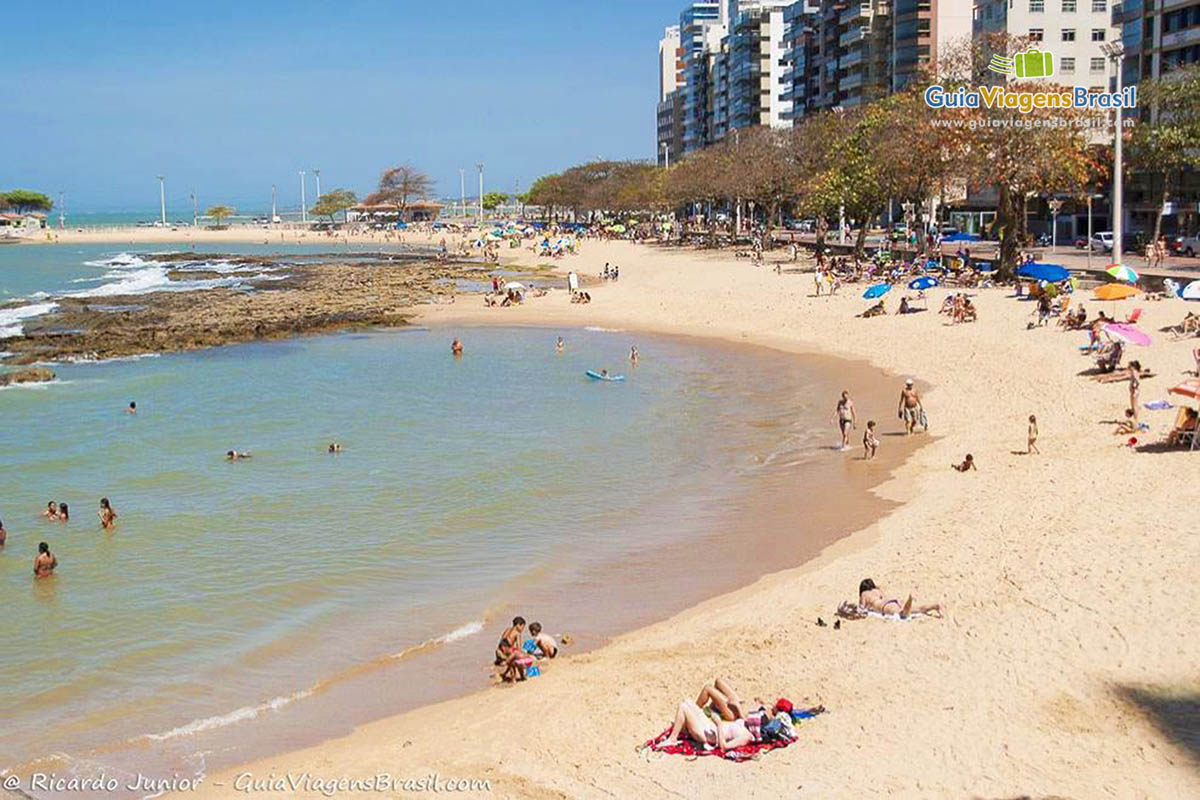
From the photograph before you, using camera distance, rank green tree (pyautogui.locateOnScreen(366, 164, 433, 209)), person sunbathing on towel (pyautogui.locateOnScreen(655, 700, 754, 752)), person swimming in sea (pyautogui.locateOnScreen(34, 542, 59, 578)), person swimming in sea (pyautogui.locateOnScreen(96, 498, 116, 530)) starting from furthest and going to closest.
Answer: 1. green tree (pyautogui.locateOnScreen(366, 164, 433, 209))
2. person swimming in sea (pyautogui.locateOnScreen(96, 498, 116, 530))
3. person swimming in sea (pyautogui.locateOnScreen(34, 542, 59, 578))
4. person sunbathing on towel (pyautogui.locateOnScreen(655, 700, 754, 752))

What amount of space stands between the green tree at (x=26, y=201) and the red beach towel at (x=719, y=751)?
621 feet

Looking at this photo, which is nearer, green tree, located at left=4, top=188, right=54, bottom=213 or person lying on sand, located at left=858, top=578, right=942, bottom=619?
person lying on sand, located at left=858, top=578, right=942, bottom=619

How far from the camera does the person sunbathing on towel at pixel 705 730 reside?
10039 mm

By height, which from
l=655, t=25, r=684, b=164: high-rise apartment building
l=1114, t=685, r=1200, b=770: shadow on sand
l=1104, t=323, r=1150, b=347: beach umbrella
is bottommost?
l=1114, t=685, r=1200, b=770: shadow on sand

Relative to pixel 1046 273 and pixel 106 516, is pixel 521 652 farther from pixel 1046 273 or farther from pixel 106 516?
pixel 1046 273

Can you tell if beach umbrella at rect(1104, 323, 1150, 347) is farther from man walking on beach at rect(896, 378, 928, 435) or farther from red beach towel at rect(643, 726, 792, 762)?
red beach towel at rect(643, 726, 792, 762)

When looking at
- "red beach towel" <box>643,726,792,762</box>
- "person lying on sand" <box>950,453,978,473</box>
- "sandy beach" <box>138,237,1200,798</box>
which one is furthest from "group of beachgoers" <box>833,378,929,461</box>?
"red beach towel" <box>643,726,792,762</box>

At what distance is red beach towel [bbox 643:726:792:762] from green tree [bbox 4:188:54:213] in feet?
621

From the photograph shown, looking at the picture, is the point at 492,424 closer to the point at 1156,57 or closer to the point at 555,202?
the point at 1156,57

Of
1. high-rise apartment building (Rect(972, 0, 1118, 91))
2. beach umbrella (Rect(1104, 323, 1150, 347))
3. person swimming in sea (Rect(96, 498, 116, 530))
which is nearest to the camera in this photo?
person swimming in sea (Rect(96, 498, 116, 530))

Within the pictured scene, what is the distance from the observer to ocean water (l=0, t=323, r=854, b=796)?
492 inches

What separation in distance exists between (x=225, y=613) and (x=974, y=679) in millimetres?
9034

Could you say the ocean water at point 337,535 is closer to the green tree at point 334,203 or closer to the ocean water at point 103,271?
the ocean water at point 103,271

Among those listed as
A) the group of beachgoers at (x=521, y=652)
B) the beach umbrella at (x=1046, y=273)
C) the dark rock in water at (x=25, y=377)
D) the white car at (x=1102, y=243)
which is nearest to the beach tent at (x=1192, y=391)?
the group of beachgoers at (x=521, y=652)
